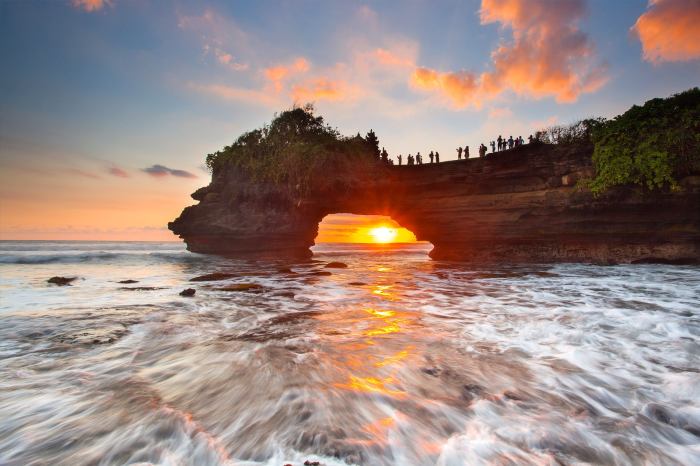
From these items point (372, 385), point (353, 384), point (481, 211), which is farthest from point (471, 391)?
point (481, 211)

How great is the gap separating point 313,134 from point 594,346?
56.9 feet

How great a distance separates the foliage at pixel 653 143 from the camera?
1202cm

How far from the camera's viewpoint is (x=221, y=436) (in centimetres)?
261

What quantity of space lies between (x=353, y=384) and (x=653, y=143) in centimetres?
1567

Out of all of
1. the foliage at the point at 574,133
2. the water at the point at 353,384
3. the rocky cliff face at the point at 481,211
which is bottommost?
the water at the point at 353,384

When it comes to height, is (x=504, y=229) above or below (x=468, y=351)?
above

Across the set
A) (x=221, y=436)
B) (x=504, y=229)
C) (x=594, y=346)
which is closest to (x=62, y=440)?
(x=221, y=436)

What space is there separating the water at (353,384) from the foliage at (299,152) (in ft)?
41.6

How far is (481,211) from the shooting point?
1706 centimetres

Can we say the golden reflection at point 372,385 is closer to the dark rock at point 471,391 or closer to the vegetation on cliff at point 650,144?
the dark rock at point 471,391

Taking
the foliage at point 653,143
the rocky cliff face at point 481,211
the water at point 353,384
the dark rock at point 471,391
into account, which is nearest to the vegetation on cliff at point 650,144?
the foliage at point 653,143

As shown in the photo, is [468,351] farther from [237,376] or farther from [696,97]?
[696,97]

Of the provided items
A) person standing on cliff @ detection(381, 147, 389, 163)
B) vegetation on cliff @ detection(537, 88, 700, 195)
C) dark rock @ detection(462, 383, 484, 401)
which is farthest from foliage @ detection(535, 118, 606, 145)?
dark rock @ detection(462, 383, 484, 401)

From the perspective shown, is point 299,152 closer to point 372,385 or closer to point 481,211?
point 481,211
